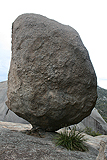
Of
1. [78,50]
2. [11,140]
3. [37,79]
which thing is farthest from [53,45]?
[11,140]

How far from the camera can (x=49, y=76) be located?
12.6 feet

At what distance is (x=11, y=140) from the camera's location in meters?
3.42

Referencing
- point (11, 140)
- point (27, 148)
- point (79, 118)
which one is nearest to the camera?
point (27, 148)

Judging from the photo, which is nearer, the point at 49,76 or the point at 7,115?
the point at 49,76

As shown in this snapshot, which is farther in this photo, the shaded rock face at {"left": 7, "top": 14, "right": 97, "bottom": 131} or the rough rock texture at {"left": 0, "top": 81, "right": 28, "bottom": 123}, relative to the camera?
the rough rock texture at {"left": 0, "top": 81, "right": 28, "bottom": 123}

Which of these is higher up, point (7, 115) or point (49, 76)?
point (49, 76)

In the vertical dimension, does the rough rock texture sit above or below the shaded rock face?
below

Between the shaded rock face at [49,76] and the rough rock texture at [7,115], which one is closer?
the shaded rock face at [49,76]

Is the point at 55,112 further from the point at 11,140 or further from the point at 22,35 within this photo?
the point at 22,35

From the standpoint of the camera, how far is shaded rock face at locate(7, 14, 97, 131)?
153 inches

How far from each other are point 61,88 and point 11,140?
178 centimetres

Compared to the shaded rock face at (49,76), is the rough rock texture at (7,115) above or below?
below

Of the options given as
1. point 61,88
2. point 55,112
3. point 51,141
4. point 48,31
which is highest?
point 48,31

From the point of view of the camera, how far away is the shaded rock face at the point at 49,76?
12.7 feet
